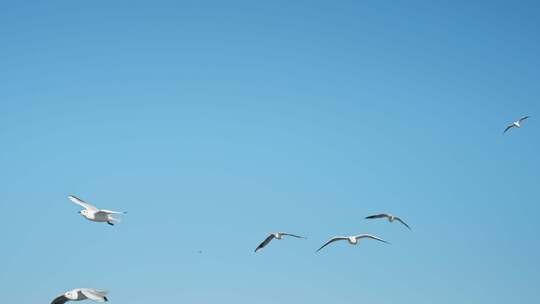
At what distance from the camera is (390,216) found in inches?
3132

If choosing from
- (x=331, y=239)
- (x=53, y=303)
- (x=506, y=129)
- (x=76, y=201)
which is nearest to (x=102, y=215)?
(x=76, y=201)

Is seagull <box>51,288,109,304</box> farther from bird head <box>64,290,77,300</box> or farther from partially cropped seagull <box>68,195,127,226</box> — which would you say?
partially cropped seagull <box>68,195,127,226</box>

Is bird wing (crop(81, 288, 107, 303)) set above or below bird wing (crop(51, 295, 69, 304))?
above

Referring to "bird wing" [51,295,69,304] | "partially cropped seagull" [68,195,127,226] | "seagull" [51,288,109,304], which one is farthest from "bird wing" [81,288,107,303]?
"partially cropped seagull" [68,195,127,226]

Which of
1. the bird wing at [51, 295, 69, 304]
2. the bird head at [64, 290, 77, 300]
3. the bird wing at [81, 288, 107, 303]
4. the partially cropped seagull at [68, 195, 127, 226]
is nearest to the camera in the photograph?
the bird wing at [81, 288, 107, 303]

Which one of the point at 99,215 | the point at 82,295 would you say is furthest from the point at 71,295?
the point at 99,215

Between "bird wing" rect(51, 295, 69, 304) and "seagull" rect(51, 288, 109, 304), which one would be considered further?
"bird wing" rect(51, 295, 69, 304)

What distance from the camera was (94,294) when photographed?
147 feet

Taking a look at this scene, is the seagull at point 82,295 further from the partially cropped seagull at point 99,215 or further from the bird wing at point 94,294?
the partially cropped seagull at point 99,215

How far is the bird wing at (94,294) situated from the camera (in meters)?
43.2

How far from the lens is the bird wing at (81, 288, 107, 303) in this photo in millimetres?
43250

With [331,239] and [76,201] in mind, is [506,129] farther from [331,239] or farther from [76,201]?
[76,201]

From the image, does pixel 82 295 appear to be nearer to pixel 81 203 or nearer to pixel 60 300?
pixel 60 300

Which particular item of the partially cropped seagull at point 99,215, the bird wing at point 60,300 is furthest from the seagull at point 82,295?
the partially cropped seagull at point 99,215
